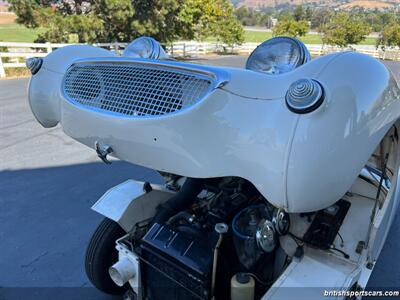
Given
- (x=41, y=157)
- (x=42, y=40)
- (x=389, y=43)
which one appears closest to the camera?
(x=41, y=157)

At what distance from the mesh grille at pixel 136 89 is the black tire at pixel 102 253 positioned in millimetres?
974

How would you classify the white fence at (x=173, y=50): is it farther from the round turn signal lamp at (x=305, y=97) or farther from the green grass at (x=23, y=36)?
the round turn signal lamp at (x=305, y=97)

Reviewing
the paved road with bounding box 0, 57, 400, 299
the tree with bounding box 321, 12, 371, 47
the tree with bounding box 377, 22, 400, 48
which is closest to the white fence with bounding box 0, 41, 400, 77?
the tree with bounding box 377, 22, 400, 48

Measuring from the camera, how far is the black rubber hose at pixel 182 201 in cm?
212

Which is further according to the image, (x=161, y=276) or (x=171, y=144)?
(x=161, y=276)

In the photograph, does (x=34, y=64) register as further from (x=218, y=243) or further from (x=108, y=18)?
(x=108, y=18)

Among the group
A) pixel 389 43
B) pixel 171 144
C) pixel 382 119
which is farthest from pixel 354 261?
pixel 389 43

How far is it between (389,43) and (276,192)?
36208 millimetres

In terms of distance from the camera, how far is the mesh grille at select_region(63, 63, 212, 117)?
151cm

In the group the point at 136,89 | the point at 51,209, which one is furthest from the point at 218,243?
the point at 51,209

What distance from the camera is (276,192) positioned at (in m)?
1.33

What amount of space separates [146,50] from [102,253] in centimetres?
136

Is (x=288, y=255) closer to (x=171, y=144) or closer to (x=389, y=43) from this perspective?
(x=171, y=144)

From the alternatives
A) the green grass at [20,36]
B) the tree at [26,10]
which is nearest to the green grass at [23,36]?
the green grass at [20,36]
